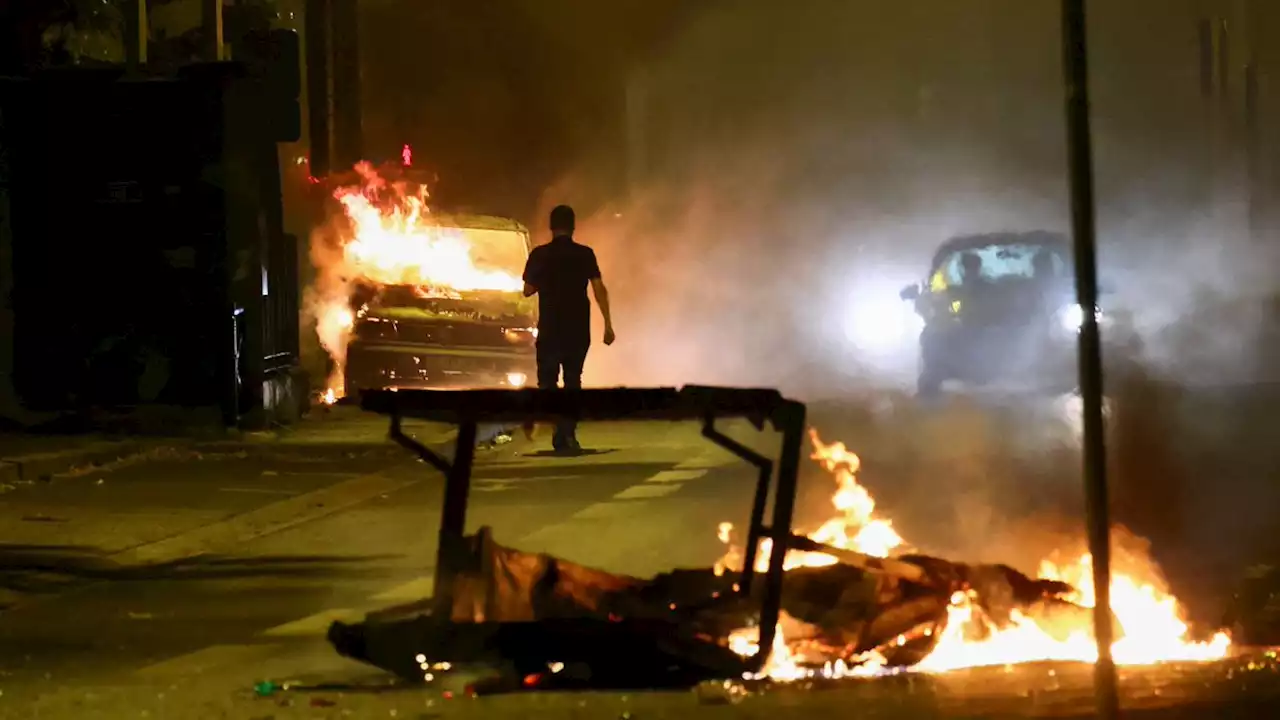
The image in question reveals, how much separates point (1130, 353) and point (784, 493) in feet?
71.7

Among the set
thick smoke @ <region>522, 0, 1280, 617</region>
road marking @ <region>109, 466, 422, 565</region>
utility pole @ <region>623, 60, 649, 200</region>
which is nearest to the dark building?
road marking @ <region>109, 466, 422, 565</region>

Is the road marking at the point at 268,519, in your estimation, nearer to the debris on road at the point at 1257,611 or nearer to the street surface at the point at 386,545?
the street surface at the point at 386,545

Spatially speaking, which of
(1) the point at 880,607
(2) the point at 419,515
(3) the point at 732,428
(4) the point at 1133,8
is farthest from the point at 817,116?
(1) the point at 880,607

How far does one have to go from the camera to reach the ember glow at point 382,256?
1788cm

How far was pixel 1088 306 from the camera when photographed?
4.59 meters

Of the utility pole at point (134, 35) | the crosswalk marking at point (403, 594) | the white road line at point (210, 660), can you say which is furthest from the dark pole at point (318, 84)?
the white road line at point (210, 660)

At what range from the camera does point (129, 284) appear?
15484 mm

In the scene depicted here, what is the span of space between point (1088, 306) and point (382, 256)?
52.8 ft

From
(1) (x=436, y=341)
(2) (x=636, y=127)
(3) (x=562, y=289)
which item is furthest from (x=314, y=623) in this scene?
(2) (x=636, y=127)

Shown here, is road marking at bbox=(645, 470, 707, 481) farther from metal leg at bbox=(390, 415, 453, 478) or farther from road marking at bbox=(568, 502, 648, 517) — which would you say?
metal leg at bbox=(390, 415, 453, 478)

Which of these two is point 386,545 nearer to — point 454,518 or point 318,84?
point 454,518

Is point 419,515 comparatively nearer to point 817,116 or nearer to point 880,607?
point 880,607

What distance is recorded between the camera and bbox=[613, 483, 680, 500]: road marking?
37.6ft

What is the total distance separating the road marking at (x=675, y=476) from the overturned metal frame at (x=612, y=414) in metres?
6.41
